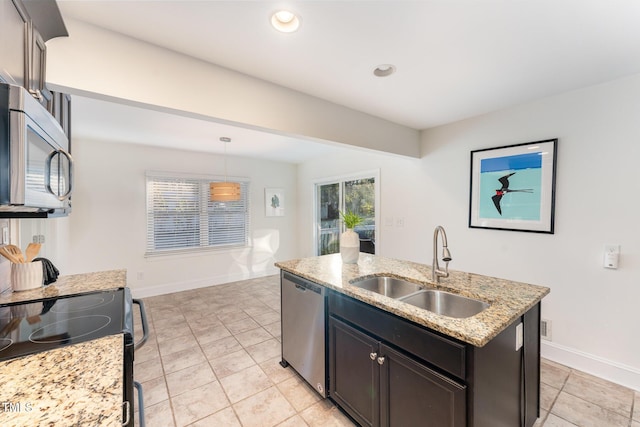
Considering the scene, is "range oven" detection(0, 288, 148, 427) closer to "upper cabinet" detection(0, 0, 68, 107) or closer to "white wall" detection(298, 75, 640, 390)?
"upper cabinet" detection(0, 0, 68, 107)

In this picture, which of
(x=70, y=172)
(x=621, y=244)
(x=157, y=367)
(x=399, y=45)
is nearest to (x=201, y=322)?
(x=157, y=367)

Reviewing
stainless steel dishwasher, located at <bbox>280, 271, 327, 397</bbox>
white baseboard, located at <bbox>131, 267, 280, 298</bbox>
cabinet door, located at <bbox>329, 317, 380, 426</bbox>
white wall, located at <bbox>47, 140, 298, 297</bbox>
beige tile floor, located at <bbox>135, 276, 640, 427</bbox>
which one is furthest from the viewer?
white baseboard, located at <bbox>131, 267, 280, 298</bbox>

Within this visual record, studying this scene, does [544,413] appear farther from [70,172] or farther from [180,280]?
[180,280]

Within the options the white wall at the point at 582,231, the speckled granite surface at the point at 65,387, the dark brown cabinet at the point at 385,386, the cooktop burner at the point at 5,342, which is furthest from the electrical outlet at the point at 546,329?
the cooktop burner at the point at 5,342

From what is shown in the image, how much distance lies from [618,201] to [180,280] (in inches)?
216

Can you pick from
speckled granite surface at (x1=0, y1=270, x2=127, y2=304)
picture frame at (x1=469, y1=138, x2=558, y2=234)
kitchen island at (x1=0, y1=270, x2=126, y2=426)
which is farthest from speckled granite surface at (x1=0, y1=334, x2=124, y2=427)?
picture frame at (x1=469, y1=138, x2=558, y2=234)

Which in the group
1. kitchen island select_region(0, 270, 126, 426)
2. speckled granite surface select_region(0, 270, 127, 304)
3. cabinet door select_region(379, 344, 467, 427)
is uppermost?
kitchen island select_region(0, 270, 126, 426)

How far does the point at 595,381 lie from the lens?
2.15 m

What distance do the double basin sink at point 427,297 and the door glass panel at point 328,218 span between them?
306 centimetres

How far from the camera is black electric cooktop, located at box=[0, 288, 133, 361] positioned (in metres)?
0.99

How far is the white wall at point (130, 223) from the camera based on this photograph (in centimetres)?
373

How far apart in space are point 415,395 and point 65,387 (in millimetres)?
1372

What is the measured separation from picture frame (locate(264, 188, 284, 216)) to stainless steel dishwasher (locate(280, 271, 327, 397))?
3.35m

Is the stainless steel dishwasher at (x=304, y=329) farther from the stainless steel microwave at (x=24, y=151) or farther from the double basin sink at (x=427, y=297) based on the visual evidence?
the stainless steel microwave at (x=24, y=151)
